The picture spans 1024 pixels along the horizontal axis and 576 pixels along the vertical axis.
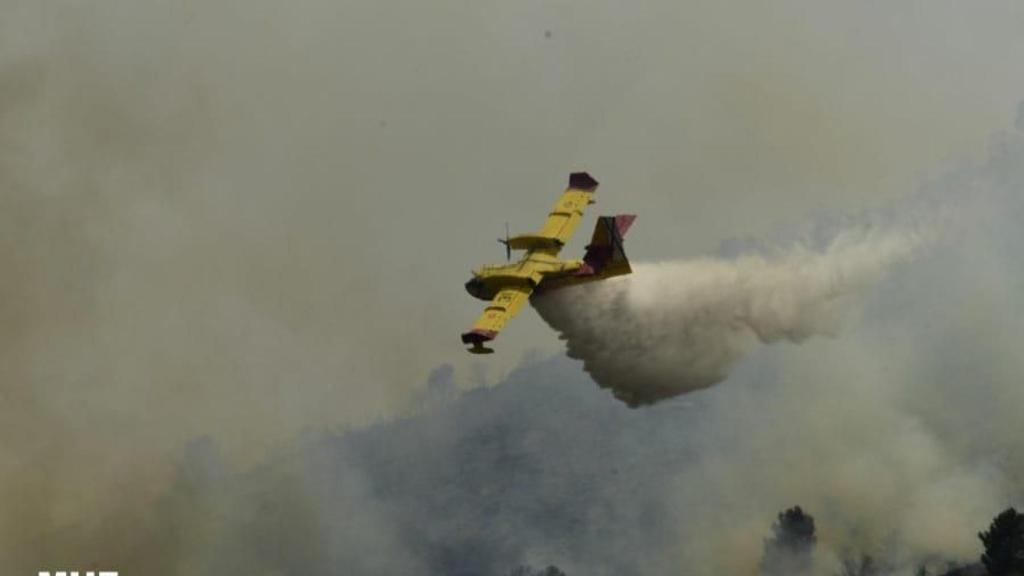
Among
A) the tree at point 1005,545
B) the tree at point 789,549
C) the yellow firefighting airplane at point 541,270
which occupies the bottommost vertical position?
the tree at point 1005,545

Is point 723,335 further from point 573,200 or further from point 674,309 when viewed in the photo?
point 573,200

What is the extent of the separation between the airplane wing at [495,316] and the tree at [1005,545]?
5381 centimetres

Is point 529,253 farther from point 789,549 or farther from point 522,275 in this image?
point 789,549

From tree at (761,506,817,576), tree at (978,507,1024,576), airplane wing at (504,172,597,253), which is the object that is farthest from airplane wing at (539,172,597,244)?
tree at (978,507,1024,576)

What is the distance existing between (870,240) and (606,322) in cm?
2283

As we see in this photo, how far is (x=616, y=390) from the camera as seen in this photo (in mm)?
163500

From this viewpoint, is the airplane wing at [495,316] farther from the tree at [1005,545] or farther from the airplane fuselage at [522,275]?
the tree at [1005,545]

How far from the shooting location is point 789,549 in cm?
19688

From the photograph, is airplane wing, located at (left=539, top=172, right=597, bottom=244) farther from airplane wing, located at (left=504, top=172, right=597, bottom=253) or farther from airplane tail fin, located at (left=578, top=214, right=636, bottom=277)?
airplane tail fin, located at (left=578, top=214, right=636, bottom=277)

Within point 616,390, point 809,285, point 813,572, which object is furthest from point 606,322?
Answer: point 813,572

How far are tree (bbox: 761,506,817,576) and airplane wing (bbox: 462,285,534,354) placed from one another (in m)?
47.4

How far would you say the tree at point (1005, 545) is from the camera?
191 m

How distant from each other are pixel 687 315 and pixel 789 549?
38101 mm

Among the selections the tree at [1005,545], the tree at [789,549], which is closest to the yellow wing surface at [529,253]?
the tree at [789,549]
